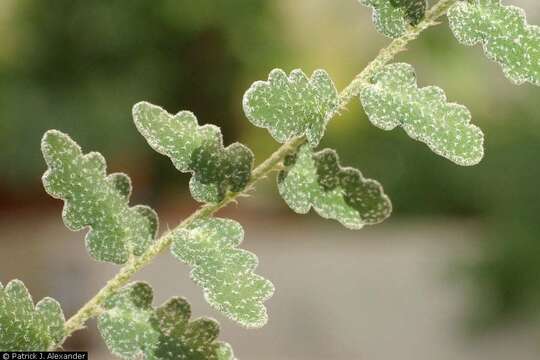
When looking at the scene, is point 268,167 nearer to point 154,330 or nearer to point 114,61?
point 154,330

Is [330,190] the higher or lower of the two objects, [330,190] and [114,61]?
the lower

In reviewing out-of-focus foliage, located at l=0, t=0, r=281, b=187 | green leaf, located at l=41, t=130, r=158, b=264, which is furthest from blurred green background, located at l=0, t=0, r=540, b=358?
green leaf, located at l=41, t=130, r=158, b=264

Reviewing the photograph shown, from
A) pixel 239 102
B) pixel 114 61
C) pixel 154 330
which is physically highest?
pixel 114 61

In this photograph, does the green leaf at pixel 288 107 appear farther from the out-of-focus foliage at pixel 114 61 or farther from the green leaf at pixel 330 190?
the out-of-focus foliage at pixel 114 61

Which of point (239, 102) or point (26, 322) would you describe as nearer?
point (26, 322)

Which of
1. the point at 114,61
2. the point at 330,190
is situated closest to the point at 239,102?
the point at 114,61

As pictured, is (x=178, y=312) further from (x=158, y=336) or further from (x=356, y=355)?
(x=356, y=355)
